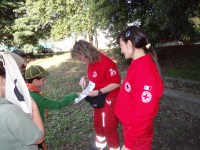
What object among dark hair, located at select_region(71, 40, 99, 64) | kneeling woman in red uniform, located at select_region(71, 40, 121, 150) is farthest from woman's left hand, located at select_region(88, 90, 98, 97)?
dark hair, located at select_region(71, 40, 99, 64)

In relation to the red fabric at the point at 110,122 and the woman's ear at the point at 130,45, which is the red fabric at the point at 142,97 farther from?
the red fabric at the point at 110,122

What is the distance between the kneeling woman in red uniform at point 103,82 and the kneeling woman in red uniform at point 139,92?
1.01m

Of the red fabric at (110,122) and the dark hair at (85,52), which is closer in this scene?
the dark hair at (85,52)

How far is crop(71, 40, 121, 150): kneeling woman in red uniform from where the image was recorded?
12.2 feet

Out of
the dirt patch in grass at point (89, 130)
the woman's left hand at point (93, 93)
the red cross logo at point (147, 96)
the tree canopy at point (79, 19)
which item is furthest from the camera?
the tree canopy at point (79, 19)

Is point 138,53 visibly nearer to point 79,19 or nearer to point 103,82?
point 103,82

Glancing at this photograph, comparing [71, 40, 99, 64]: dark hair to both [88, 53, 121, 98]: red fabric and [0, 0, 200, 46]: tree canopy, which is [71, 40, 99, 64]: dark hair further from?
[0, 0, 200, 46]: tree canopy

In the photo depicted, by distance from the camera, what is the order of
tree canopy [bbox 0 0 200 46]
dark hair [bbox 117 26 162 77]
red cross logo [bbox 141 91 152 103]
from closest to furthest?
red cross logo [bbox 141 91 152 103], dark hair [bbox 117 26 162 77], tree canopy [bbox 0 0 200 46]

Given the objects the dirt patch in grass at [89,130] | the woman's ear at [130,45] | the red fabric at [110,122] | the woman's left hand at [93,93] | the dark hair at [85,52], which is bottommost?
the dirt patch in grass at [89,130]

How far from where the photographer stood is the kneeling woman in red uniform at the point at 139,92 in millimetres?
2391

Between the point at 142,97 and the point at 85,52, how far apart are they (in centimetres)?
149

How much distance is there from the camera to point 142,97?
240 centimetres

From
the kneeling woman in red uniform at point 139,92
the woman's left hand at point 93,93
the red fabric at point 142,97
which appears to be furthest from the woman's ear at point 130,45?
the woman's left hand at point 93,93

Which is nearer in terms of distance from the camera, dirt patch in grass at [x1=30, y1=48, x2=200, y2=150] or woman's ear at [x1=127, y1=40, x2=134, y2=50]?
woman's ear at [x1=127, y1=40, x2=134, y2=50]
